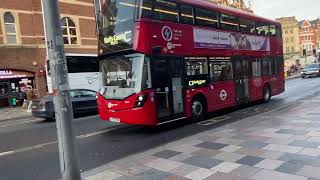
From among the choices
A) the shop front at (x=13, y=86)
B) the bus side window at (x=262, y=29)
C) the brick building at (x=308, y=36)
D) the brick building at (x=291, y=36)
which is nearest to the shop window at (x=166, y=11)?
the bus side window at (x=262, y=29)

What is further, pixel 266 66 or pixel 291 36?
pixel 291 36

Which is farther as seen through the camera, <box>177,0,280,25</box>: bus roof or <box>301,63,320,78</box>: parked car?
<box>301,63,320,78</box>: parked car

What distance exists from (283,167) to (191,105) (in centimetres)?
584

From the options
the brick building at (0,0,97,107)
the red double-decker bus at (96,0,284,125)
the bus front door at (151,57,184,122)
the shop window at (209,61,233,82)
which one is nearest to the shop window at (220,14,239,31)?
the red double-decker bus at (96,0,284,125)

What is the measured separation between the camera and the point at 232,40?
13516 millimetres

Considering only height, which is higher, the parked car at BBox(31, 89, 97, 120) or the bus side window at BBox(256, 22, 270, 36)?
the bus side window at BBox(256, 22, 270, 36)

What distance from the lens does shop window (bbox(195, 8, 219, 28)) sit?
1188 cm

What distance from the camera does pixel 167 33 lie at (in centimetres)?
1052

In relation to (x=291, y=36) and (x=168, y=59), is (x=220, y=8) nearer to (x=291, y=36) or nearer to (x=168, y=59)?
(x=168, y=59)

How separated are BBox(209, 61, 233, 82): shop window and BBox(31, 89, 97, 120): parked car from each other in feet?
22.6

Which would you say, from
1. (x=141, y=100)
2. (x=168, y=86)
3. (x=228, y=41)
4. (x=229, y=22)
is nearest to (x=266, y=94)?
(x=228, y=41)

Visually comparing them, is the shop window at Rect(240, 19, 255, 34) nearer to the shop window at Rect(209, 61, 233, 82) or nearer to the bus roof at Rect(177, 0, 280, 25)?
the bus roof at Rect(177, 0, 280, 25)

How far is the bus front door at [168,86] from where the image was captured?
1009cm

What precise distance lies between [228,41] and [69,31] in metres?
18.9
